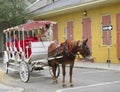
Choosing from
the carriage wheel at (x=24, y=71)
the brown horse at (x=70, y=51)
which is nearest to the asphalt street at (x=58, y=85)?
the carriage wheel at (x=24, y=71)

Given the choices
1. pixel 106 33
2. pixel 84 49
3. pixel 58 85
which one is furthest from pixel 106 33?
pixel 84 49

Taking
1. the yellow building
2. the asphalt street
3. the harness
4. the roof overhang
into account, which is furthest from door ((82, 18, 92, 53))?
the harness

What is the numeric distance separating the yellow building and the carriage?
6.15 metres

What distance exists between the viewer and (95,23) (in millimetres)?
22031

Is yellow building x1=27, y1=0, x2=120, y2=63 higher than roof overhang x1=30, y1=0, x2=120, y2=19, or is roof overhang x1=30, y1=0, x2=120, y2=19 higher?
roof overhang x1=30, y1=0, x2=120, y2=19

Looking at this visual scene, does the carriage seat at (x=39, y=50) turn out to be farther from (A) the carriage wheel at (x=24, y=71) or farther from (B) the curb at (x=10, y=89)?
(B) the curb at (x=10, y=89)

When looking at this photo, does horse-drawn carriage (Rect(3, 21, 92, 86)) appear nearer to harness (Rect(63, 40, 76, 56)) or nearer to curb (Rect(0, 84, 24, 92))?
harness (Rect(63, 40, 76, 56))

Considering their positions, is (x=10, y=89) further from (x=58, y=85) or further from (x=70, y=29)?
(x=70, y=29)

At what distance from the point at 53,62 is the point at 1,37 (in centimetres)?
2062

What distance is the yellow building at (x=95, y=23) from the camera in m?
20.2

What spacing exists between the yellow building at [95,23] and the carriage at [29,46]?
6.15m

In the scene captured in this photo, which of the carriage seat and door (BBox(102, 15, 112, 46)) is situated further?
door (BBox(102, 15, 112, 46))

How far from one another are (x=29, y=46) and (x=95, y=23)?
9.09m

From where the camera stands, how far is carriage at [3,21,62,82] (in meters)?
13.4
